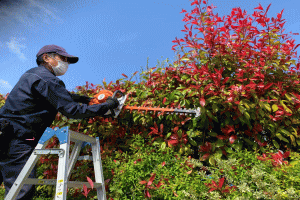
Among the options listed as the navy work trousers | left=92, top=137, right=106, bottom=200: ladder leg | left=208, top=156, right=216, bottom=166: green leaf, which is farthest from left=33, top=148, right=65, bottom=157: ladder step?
left=208, top=156, right=216, bottom=166: green leaf

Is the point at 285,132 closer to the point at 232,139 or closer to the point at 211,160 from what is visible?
the point at 232,139

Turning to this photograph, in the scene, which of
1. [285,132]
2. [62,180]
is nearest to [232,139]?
[285,132]

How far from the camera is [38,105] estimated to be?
7.68 feet

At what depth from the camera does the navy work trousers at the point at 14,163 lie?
7.13 feet

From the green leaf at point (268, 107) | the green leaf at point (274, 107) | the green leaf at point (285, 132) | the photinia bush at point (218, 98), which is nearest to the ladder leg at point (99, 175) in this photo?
the photinia bush at point (218, 98)

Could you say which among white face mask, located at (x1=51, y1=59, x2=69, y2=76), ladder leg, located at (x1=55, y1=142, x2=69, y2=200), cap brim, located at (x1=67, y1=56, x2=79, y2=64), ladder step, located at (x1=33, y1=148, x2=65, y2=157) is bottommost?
ladder leg, located at (x1=55, y1=142, x2=69, y2=200)

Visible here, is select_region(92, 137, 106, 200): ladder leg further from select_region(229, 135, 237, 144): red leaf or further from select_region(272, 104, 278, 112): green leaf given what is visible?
select_region(272, 104, 278, 112): green leaf

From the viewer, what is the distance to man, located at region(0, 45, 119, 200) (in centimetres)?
219

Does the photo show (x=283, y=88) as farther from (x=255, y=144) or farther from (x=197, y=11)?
(x=197, y=11)

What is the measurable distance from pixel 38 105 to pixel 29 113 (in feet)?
0.37

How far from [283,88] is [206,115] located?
1189 mm

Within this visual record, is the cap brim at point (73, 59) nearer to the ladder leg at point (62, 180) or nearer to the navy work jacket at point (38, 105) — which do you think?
the navy work jacket at point (38, 105)

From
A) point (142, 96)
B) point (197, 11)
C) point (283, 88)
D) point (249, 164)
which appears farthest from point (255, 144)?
point (197, 11)

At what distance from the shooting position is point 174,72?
3230mm
